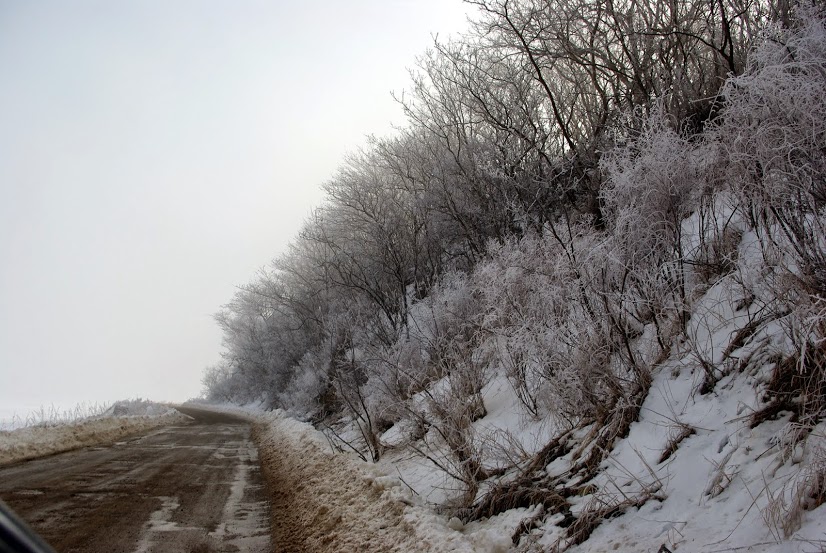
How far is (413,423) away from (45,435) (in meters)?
11.2

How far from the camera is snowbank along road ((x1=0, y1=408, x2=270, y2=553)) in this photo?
18.3 feet

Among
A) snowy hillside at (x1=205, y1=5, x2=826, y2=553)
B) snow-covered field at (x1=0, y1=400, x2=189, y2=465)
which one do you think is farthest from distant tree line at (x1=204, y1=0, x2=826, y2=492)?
snow-covered field at (x1=0, y1=400, x2=189, y2=465)

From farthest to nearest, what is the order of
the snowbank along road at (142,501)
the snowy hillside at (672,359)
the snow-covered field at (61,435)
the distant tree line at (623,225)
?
the snow-covered field at (61,435)
the snowbank along road at (142,501)
the distant tree line at (623,225)
the snowy hillside at (672,359)

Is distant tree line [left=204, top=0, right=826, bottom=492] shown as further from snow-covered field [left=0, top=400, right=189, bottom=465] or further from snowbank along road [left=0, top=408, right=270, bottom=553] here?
snow-covered field [left=0, top=400, right=189, bottom=465]

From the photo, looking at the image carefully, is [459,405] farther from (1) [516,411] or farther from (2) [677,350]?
(2) [677,350]

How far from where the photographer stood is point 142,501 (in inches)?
286

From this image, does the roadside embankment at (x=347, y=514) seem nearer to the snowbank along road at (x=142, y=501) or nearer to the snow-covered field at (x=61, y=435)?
the snowbank along road at (x=142, y=501)

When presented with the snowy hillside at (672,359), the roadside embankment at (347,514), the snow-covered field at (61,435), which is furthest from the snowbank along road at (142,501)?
the snowy hillside at (672,359)

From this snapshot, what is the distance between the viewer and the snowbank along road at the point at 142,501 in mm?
5566

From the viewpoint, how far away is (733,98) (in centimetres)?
554

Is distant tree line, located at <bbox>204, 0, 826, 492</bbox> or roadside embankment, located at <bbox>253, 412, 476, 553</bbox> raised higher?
distant tree line, located at <bbox>204, 0, 826, 492</bbox>

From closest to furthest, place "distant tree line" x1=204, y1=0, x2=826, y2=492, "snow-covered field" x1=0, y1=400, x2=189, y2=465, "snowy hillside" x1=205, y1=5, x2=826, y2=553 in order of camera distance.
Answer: "snowy hillside" x1=205, y1=5, x2=826, y2=553, "distant tree line" x1=204, y1=0, x2=826, y2=492, "snow-covered field" x1=0, y1=400, x2=189, y2=465

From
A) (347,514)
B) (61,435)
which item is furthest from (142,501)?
(61,435)

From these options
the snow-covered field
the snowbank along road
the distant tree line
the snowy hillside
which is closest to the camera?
the snowy hillside
